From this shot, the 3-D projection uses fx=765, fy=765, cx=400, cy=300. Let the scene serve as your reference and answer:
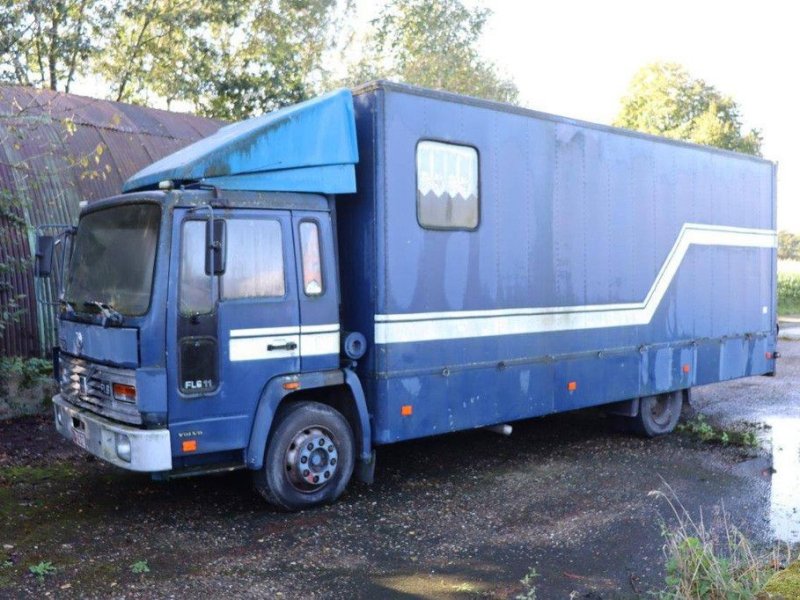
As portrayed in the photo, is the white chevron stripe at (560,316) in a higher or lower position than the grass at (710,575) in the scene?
higher

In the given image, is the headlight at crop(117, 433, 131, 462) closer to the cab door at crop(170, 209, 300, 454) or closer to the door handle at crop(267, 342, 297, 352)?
the cab door at crop(170, 209, 300, 454)

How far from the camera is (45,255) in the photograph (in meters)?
6.71

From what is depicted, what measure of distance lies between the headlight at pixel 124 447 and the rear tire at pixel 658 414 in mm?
5867

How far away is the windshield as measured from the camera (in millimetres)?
5555

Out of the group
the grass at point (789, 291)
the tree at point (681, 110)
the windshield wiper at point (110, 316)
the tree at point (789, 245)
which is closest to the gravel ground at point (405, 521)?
the windshield wiper at point (110, 316)

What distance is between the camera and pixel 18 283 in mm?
10023

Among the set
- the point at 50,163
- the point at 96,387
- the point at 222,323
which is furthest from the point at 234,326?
the point at 50,163

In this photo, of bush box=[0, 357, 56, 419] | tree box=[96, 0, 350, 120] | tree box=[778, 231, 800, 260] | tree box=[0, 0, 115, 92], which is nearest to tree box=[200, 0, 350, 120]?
tree box=[96, 0, 350, 120]

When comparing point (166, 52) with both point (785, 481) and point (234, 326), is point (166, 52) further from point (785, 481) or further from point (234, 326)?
point (785, 481)

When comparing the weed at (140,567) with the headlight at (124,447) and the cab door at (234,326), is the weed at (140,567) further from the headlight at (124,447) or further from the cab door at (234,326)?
the cab door at (234,326)

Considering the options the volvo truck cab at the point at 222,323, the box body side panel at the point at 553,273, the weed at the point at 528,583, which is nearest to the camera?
the weed at the point at 528,583

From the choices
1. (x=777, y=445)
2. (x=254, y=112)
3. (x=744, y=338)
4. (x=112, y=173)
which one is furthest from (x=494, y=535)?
(x=254, y=112)

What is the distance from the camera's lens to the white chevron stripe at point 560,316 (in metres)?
6.43

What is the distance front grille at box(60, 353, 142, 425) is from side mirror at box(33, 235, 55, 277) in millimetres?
777
